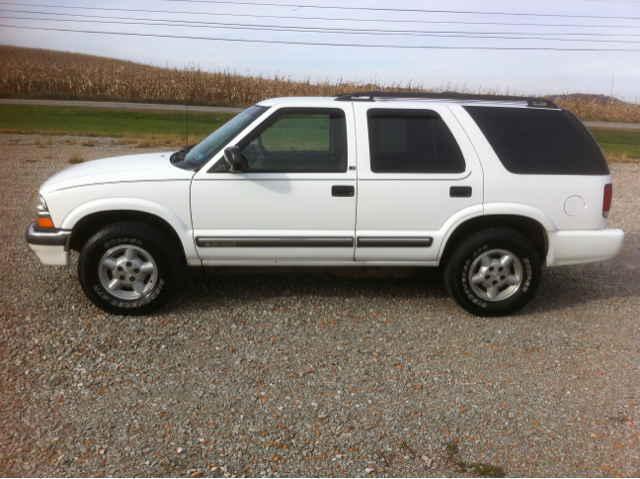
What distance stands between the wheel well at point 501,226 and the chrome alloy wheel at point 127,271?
8.39 feet

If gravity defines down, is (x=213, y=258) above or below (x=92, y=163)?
below

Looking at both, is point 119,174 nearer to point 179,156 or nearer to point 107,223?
point 107,223

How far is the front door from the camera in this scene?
16.1 feet

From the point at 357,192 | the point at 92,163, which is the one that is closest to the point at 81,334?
the point at 92,163

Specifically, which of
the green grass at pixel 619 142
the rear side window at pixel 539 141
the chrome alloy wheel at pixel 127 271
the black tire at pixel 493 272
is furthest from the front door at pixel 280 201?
the green grass at pixel 619 142

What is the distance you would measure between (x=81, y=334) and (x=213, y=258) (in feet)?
3.90

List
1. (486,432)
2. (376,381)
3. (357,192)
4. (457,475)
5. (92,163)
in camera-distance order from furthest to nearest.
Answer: (92,163) → (357,192) → (376,381) → (486,432) → (457,475)

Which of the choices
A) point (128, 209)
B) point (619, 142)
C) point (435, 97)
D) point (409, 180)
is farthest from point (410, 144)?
point (619, 142)

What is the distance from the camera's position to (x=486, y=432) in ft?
11.5

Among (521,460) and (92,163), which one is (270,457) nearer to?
(521,460)

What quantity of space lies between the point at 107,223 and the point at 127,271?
45cm

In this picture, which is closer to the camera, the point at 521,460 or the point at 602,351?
the point at 521,460

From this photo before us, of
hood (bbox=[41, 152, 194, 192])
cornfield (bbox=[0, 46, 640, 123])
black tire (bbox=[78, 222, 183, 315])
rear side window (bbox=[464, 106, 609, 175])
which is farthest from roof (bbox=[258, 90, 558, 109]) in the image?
cornfield (bbox=[0, 46, 640, 123])

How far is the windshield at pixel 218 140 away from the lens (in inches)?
197
